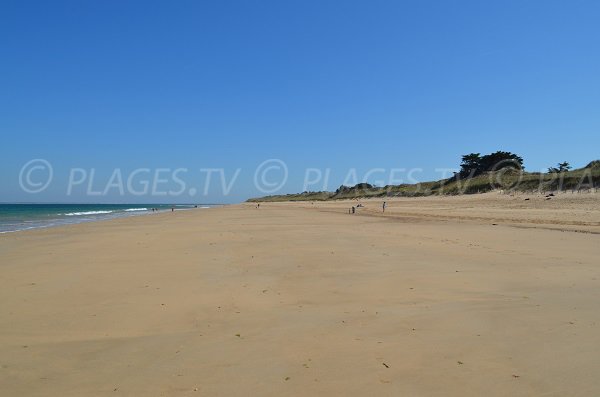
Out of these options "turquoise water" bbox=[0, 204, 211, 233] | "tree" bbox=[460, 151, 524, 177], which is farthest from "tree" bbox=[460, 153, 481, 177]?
"turquoise water" bbox=[0, 204, 211, 233]

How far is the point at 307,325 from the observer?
5102mm

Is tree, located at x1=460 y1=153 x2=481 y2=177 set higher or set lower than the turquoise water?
higher

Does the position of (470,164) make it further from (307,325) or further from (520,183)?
(307,325)

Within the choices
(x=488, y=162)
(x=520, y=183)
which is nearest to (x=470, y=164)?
(x=488, y=162)

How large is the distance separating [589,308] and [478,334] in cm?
211

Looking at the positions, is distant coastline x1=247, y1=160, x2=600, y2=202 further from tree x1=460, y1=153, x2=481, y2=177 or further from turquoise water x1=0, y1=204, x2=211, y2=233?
turquoise water x1=0, y1=204, x2=211, y2=233

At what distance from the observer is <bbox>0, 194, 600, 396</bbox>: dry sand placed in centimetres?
357

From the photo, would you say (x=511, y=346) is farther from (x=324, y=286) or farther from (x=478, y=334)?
(x=324, y=286)

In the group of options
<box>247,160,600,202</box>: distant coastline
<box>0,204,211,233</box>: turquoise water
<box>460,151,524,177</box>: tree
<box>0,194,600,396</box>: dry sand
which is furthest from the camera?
<box>460,151,524,177</box>: tree

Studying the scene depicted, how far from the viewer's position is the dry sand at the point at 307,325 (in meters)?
3.57

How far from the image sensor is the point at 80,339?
481 cm

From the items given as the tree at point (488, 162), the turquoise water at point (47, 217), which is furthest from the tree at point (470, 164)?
the turquoise water at point (47, 217)

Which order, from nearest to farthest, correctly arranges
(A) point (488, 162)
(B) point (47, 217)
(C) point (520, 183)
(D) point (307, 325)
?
(D) point (307, 325) → (C) point (520, 183) → (B) point (47, 217) → (A) point (488, 162)

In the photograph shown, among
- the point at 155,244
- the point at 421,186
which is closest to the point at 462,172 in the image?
the point at 421,186
